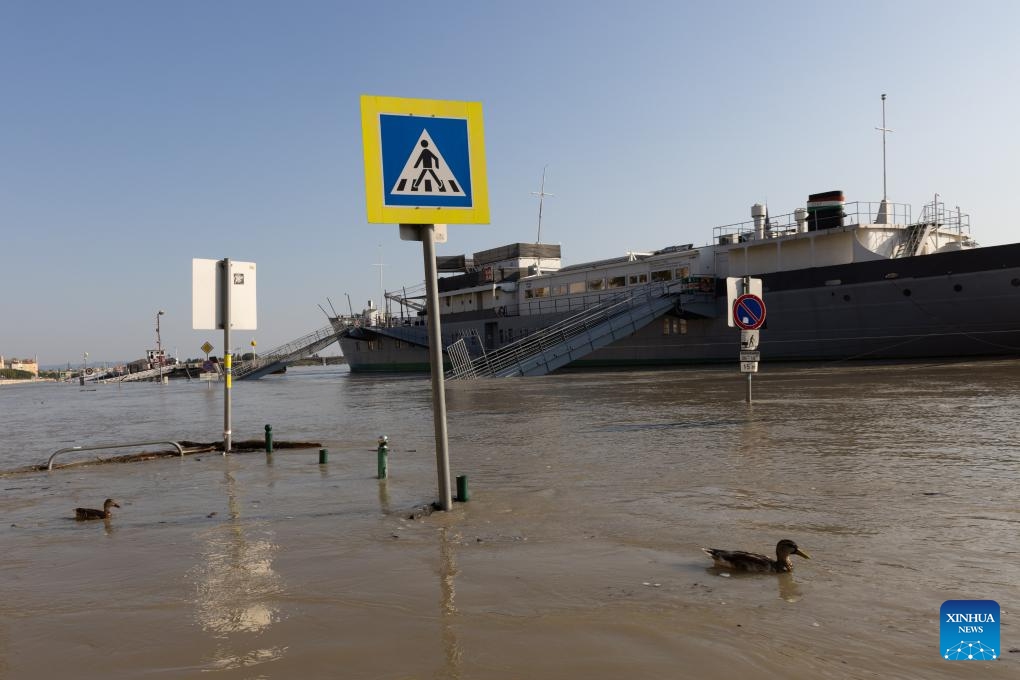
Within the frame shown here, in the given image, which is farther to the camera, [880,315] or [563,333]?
[563,333]

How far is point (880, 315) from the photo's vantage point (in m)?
27.9

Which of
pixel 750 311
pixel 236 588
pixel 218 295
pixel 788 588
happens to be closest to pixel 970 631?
pixel 788 588

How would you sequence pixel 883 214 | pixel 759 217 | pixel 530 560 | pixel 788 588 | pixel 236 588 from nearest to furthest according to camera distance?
pixel 788 588
pixel 236 588
pixel 530 560
pixel 883 214
pixel 759 217

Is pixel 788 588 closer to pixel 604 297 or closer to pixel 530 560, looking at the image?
pixel 530 560

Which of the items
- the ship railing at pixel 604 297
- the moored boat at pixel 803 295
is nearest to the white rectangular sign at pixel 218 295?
the moored boat at pixel 803 295

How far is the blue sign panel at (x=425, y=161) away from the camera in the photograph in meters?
5.93

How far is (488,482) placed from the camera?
7852 millimetres

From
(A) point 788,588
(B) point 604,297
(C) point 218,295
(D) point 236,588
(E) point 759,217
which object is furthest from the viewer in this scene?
(B) point 604,297

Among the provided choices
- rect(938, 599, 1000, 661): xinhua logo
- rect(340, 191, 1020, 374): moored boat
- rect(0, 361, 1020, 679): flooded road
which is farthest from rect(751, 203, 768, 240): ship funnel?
rect(938, 599, 1000, 661): xinhua logo

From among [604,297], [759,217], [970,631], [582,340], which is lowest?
[970,631]

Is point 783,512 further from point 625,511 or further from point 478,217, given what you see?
point 478,217

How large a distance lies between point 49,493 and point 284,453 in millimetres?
3390

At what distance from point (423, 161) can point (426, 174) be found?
0.37 ft

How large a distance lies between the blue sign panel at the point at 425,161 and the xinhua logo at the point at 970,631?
14.8 feet
